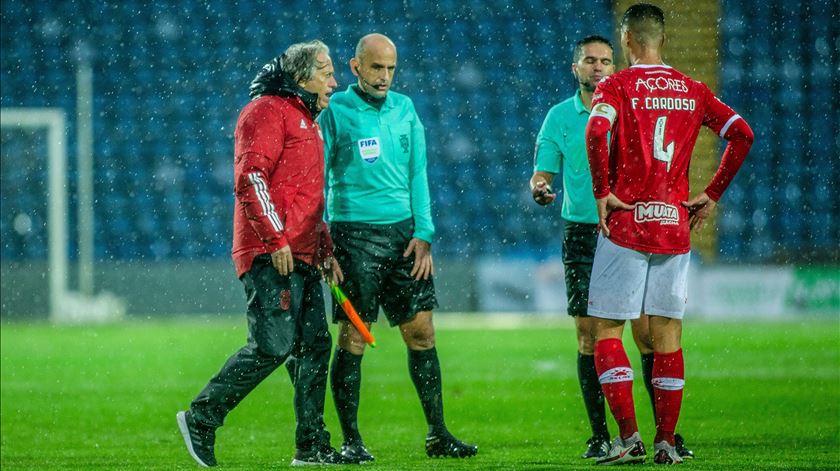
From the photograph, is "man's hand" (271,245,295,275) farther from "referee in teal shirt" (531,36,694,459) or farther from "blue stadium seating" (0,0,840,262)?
"blue stadium seating" (0,0,840,262)

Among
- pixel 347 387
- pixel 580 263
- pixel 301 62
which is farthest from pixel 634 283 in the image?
pixel 301 62

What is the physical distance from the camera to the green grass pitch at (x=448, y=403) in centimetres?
549

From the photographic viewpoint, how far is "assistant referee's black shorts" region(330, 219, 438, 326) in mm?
5434

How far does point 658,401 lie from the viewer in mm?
4828

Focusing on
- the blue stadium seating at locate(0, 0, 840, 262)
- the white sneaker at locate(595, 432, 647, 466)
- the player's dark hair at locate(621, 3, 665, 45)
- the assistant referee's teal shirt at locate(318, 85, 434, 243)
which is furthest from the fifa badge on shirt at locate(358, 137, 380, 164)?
the blue stadium seating at locate(0, 0, 840, 262)

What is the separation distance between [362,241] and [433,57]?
17.4 metres

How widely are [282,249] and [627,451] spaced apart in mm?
1549

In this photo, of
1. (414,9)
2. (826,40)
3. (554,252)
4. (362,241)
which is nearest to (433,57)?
(414,9)

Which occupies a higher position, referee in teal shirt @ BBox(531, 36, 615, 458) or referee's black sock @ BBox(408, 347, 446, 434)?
referee in teal shirt @ BBox(531, 36, 615, 458)

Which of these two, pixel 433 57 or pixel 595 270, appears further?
pixel 433 57

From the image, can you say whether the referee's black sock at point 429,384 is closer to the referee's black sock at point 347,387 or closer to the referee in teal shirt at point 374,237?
the referee in teal shirt at point 374,237

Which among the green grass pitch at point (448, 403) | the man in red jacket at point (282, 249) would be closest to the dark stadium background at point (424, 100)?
the green grass pitch at point (448, 403)

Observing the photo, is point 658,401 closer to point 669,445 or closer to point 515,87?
point 669,445

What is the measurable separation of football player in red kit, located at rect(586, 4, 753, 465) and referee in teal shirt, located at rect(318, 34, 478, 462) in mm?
931
